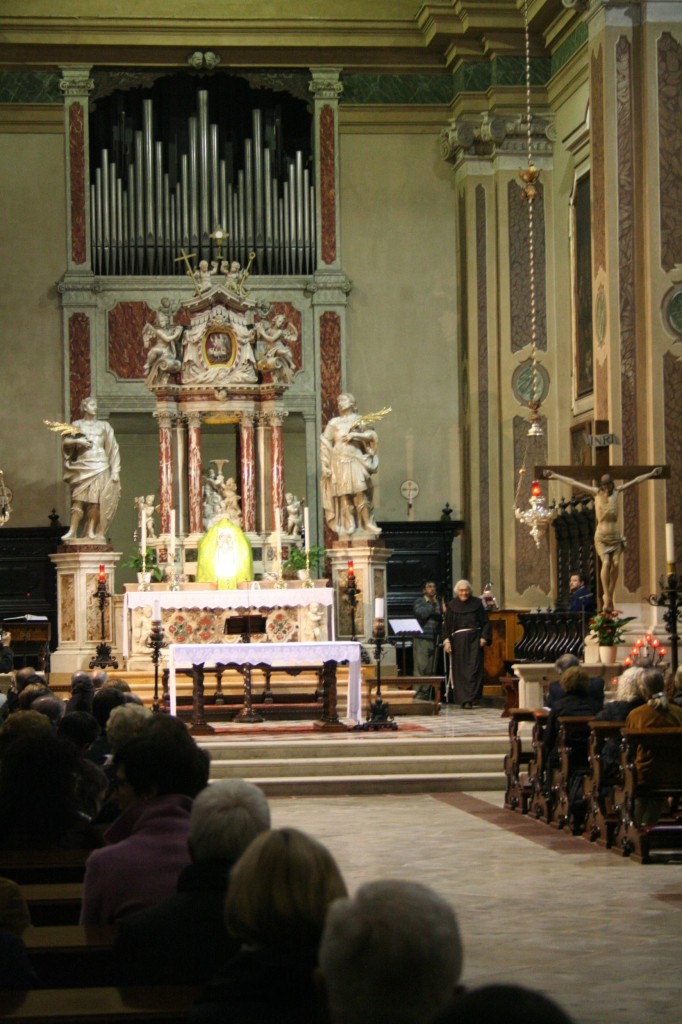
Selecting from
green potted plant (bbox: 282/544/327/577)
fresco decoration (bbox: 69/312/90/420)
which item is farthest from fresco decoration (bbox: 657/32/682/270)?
fresco decoration (bbox: 69/312/90/420)

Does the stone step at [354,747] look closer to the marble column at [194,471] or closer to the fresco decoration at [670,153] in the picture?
the fresco decoration at [670,153]

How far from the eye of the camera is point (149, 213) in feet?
76.4

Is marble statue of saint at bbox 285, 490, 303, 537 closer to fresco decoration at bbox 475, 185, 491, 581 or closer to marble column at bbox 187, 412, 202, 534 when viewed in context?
marble column at bbox 187, 412, 202, 534

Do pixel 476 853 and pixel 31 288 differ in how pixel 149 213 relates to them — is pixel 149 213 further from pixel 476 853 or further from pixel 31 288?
pixel 476 853

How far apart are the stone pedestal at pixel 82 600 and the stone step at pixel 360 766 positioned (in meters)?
6.11

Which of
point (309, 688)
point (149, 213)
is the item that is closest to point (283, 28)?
point (149, 213)

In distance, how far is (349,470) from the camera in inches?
805

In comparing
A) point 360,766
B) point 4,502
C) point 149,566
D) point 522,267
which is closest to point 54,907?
point 360,766

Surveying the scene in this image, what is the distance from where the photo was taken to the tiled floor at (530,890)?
252 inches

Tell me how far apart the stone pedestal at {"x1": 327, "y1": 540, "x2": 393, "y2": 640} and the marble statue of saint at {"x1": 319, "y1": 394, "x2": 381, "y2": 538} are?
0.71 feet

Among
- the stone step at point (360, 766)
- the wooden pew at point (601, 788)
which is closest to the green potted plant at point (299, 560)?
the stone step at point (360, 766)

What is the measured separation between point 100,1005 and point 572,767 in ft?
25.4

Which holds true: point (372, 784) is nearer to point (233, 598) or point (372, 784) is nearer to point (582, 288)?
point (233, 598)

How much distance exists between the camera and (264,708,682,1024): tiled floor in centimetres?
641
